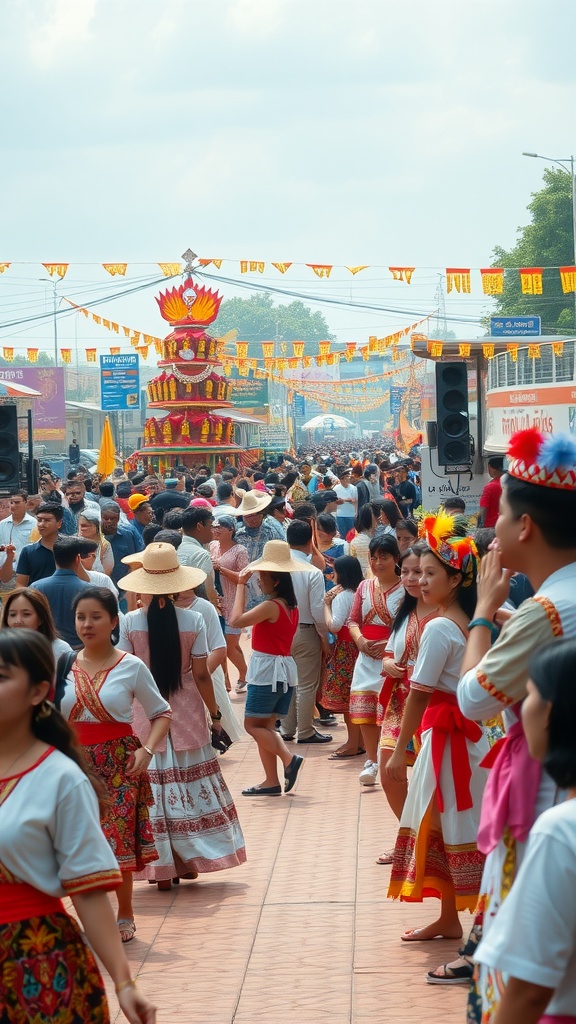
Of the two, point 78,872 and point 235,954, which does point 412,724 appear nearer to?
point 235,954

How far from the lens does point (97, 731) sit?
19.6ft

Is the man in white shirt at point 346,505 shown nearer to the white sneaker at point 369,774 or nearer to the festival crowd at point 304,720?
the festival crowd at point 304,720

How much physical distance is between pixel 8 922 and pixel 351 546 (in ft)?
31.6

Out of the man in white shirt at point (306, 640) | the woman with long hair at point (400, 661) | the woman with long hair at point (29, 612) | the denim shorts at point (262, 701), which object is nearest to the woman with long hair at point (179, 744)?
the woman with long hair at point (400, 661)

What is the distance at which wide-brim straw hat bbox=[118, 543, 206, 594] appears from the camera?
6879 millimetres

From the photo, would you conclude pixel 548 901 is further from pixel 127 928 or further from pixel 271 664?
pixel 271 664

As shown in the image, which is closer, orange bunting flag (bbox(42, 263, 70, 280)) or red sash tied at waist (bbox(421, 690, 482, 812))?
red sash tied at waist (bbox(421, 690, 482, 812))

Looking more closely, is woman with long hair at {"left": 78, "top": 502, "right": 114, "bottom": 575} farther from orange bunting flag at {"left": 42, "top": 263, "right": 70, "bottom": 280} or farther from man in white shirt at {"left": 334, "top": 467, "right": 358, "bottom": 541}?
orange bunting flag at {"left": 42, "top": 263, "right": 70, "bottom": 280}

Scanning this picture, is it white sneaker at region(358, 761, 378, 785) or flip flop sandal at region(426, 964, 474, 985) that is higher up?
flip flop sandal at region(426, 964, 474, 985)

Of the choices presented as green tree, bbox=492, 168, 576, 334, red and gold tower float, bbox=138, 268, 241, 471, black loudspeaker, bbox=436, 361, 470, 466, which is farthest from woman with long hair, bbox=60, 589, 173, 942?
green tree, bbox=492, 168, 576, 334

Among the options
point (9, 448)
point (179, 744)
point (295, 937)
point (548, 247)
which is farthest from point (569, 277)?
point (548, 247)

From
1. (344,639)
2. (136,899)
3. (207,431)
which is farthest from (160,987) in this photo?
(207,431)

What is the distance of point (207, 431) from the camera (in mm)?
39688

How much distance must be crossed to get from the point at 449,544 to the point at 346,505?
1484cm
